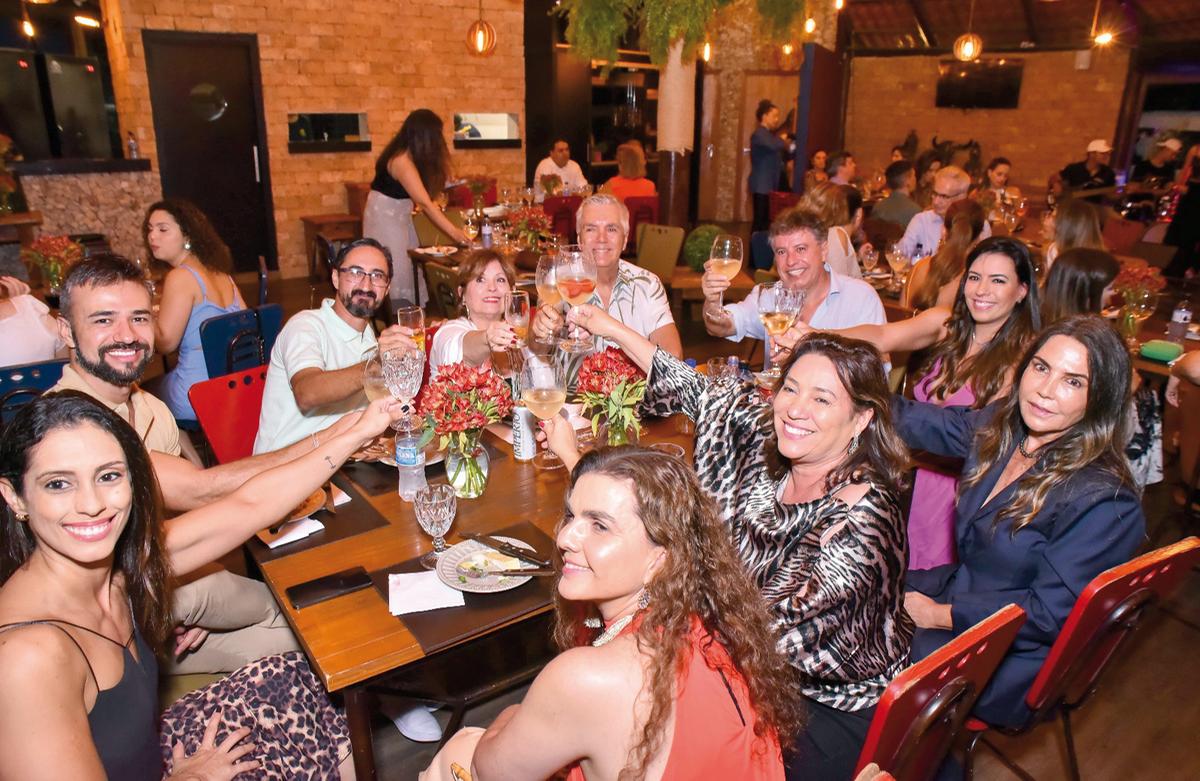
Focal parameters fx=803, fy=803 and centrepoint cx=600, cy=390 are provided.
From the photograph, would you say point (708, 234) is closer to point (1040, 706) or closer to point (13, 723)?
point (1040, 706)

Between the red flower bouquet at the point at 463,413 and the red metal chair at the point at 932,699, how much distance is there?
1.36 meters

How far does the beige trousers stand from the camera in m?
2.35

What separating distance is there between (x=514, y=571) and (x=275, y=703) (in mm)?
693

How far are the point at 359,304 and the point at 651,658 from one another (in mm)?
2344

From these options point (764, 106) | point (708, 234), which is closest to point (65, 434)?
point (708, 234)

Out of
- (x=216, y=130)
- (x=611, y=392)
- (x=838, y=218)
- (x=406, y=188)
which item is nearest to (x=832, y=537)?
(x=611, y=392)

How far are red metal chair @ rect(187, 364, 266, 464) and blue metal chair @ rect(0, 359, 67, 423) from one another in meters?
0.69

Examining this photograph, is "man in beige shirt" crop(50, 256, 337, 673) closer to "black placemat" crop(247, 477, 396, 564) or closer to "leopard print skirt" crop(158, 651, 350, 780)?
"black placemat" crop(247, 477, 396, 564)

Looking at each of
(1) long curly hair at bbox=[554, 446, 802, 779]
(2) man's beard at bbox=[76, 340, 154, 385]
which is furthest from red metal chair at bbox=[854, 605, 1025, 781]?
(2) man's beard at bbox=[76, 340, 154, 385]

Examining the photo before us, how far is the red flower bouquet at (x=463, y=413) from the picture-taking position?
94.5 inches

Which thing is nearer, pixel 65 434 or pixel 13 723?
pixel 13 723

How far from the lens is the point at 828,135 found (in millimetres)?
11914

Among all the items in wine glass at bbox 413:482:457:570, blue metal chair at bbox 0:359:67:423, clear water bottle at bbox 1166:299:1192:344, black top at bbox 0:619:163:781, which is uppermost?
clear water bottle at bbox 1166:299:1192:344

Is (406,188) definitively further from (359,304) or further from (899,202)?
(899,202)
